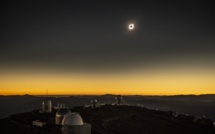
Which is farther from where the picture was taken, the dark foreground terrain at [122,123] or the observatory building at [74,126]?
the dark foreground terrain at [122,123]

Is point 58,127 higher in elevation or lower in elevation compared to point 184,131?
higher

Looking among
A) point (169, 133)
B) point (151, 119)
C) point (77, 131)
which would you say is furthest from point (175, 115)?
point (77, 131)

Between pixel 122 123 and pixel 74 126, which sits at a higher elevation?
pixel 74 126

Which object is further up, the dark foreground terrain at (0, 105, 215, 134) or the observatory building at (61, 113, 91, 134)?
the observatory building at (61, 113, 91, 134)

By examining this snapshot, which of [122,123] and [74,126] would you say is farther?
[122,123]

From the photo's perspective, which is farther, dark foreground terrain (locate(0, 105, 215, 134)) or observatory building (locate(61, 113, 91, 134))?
dark foreground terrain (locate(0, 105, 215, 134))

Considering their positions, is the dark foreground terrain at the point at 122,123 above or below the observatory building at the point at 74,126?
below

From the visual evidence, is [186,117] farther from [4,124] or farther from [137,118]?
[4,124]

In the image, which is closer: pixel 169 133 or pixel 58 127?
pixel 58 127
